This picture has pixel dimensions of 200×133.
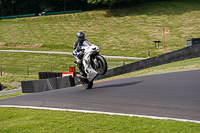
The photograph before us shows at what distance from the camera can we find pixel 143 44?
44625mm

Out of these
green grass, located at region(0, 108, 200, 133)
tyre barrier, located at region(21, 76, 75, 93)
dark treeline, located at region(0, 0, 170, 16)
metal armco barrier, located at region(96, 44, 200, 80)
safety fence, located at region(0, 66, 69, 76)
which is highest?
dark treeline, located at region(0, 0, 170, 16)

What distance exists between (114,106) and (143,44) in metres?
38.3

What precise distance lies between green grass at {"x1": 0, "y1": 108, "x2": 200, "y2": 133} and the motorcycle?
4016mm

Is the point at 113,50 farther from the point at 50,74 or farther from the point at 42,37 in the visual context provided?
the point at 50,74

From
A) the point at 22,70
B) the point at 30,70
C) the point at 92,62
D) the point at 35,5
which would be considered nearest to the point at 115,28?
the point at 30,70

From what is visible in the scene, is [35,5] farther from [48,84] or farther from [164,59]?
[48,84]

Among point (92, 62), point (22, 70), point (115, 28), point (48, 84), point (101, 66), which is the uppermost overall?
point (115, 28)

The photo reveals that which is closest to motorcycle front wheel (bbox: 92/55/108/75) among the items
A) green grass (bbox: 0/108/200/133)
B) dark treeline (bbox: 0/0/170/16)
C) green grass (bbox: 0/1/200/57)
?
green grass (bbox: 0/108/200/133)

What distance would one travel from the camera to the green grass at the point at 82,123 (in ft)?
16.6

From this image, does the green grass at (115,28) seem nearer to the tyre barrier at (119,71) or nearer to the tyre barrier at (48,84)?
the tyre barrier at (119,71)

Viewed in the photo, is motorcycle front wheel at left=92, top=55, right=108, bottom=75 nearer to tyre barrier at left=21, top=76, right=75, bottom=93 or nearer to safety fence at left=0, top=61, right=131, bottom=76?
tyre barrier at left=21, top=76, right=75, bottom=93

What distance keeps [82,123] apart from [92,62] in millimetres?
5587

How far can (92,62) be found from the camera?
11156mm

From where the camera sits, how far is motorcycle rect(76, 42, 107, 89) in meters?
10.6
